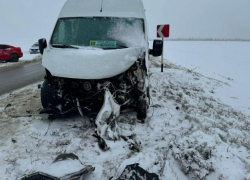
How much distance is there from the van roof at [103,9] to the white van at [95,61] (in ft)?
0.08

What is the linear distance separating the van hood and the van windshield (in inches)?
20.0

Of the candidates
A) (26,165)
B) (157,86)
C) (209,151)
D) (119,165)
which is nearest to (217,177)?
(209,151)

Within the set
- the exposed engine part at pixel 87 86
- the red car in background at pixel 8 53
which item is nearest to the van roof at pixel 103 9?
the exposed engine part at pixel 87 86

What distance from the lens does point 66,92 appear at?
4.16m

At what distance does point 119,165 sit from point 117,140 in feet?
2.17

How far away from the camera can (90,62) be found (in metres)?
3.76

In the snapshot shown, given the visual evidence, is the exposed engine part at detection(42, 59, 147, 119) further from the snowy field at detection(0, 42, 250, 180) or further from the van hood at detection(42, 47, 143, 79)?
the snowy field at detection(0, 42, 250, 180)

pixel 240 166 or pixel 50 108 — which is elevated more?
pixel 50 108

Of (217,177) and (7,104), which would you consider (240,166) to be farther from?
(7,104)

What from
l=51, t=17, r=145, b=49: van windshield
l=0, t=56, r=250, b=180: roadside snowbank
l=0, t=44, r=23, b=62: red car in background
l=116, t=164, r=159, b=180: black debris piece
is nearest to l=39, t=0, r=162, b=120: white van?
l=51, t=17, r=145, b=49: van windshield

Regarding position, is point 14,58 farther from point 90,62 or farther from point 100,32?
point 90,62

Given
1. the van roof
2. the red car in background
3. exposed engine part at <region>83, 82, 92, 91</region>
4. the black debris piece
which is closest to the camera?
the black debris piece

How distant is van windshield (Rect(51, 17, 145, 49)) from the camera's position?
4551 mm

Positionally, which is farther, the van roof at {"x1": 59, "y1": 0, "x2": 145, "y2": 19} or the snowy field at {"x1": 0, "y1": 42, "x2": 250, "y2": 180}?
the van roof at {"x1": 59, "y1": 0, "x2": 145, "y2": 19}
